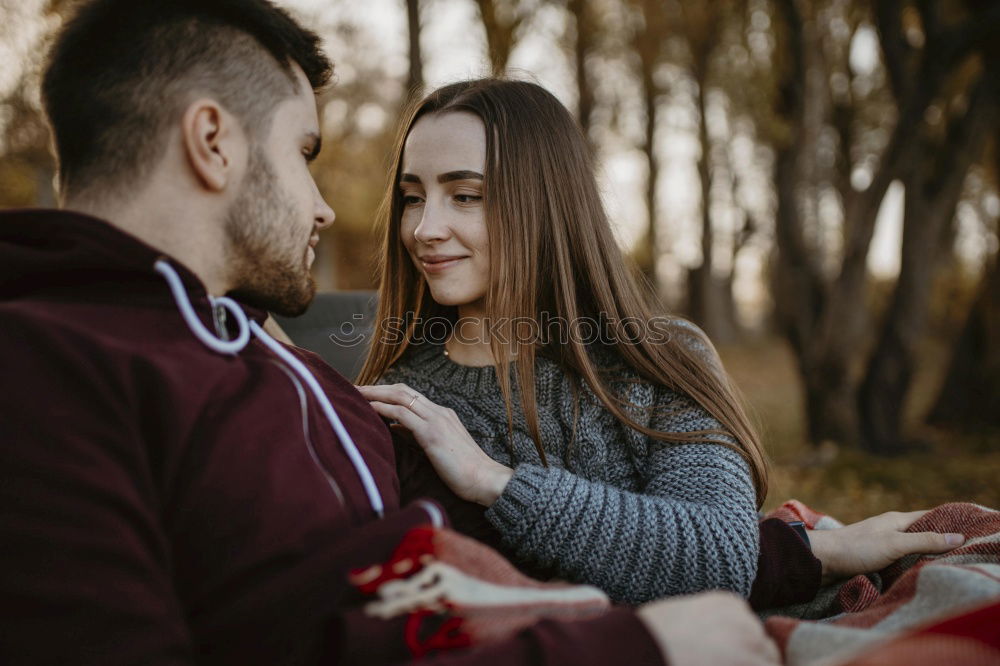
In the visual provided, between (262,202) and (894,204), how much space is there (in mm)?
12025

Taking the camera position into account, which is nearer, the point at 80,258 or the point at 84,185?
the point at 80,258

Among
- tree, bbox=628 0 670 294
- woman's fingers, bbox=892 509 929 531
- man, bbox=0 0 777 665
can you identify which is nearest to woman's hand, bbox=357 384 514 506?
man, bbox=0 0 777 665

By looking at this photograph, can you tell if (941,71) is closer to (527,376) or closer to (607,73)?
(527,376)

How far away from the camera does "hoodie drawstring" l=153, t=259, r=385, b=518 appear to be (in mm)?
1363

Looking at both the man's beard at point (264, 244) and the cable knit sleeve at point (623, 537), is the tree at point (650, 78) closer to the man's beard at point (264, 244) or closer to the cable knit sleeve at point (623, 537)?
the cable knit sleeve at point (623, 537)

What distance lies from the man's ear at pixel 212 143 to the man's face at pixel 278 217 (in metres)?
0.04

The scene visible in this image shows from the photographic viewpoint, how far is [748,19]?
28.1ft

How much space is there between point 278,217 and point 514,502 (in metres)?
0.81

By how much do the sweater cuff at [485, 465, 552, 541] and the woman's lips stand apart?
0.70 meters

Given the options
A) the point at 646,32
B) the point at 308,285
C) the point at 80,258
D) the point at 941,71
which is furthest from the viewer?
the point at 646,32

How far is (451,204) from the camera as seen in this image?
2.17 m

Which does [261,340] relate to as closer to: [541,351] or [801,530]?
[541,351]

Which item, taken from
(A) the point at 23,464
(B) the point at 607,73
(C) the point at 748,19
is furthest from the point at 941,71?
(B) the point at 607,73

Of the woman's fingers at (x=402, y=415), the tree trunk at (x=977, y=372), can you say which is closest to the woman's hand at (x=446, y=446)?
the woman's fingers at (x=402, y=415)
